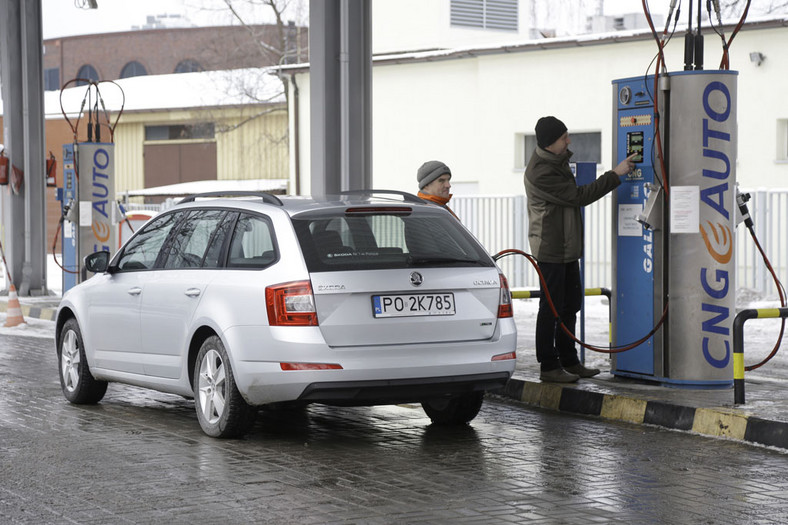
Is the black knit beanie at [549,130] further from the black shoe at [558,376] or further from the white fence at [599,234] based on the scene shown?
the white fence at [599,234]

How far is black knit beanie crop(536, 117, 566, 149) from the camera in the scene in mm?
9656

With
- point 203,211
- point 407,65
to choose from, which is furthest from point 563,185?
point 407,65

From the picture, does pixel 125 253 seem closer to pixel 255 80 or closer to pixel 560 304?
pixel 560 304

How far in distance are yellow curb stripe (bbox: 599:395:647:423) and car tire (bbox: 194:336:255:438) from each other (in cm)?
274

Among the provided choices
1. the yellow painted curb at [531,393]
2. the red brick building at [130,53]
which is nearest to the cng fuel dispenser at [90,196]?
the yellow painted curb at [531,393]

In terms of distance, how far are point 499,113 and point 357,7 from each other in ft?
50.6

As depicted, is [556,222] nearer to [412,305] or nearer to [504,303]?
[504,303]

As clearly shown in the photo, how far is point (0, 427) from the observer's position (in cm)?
856

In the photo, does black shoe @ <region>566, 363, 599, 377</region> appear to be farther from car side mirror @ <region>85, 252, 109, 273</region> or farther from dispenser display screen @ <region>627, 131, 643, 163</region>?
car side mirror @ <region>85, 252, 109, 273</region>

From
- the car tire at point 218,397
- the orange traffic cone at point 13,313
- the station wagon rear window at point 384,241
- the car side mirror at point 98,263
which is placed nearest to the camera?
the station wagon rear window at point 384,241

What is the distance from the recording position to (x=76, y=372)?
9.77m

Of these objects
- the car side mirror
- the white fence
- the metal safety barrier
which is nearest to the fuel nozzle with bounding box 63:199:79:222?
the white fence

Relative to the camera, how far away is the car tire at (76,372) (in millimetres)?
9641

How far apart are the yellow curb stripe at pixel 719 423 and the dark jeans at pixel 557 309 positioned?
1688mm
